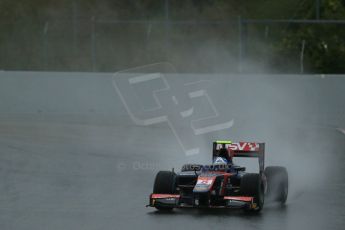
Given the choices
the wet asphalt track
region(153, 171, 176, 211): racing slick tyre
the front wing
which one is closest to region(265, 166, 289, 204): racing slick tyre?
the wet asphalt track

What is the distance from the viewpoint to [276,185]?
1190 cm

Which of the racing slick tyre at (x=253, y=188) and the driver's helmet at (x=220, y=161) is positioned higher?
the driver's helmet at (x=220, y=161)

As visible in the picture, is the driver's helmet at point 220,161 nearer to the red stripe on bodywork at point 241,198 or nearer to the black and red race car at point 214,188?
the black and red race car at point 214,188

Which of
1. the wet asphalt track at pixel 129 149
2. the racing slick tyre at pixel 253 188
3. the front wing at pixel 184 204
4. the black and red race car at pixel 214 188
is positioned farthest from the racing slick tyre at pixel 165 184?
the racing slick tyre at pixel 253 188

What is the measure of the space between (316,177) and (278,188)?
324 centimetres

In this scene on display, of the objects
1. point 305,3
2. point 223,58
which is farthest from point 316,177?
point 305,3

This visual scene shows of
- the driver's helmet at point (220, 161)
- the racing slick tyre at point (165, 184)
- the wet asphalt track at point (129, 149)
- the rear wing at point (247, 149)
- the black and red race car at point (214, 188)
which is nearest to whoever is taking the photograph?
the wet asphalt track at point (129, 149)

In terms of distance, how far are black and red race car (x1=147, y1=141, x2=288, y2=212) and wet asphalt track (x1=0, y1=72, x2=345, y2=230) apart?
0.15m

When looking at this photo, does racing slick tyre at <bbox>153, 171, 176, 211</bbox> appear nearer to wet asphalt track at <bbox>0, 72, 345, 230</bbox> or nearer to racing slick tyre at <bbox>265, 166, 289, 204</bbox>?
wet asphalt track at <bbox>0, 72, 345, 230</bbox>

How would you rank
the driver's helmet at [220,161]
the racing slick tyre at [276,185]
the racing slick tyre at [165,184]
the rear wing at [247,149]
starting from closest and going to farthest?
the racing slick tyre at [165,184] < the driver's helmet at [220,161] < the racing slick tyre at [276,185] < the rear wing at [247,149]

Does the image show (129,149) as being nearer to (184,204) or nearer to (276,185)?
(276,185)

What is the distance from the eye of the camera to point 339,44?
34469 millimetres

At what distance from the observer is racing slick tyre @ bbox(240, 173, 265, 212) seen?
10.7 m

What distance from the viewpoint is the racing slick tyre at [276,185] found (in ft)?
39.0
